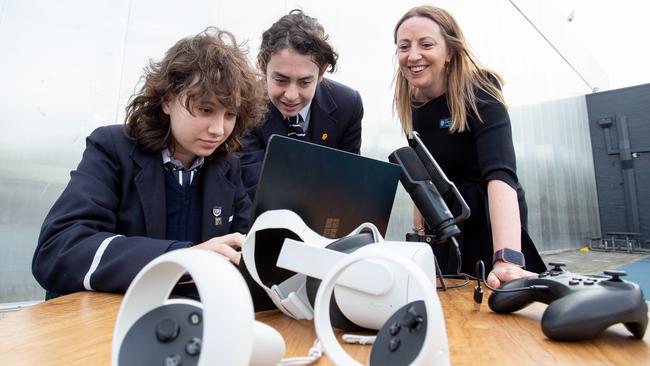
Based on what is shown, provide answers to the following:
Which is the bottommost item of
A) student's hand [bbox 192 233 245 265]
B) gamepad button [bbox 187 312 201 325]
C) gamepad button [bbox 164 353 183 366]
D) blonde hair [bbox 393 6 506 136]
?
gamepad button [bbox 164 353 183 366]

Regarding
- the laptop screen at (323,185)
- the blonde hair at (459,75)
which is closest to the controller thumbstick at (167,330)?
the laptop screen at (323,185)

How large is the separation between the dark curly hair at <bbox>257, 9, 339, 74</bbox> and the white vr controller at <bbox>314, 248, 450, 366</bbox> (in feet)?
3.00

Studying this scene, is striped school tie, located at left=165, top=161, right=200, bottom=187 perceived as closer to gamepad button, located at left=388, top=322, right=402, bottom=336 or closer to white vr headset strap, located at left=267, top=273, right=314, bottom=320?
white vr headset strap, located at left=267, top=273, right=314, bottom=320

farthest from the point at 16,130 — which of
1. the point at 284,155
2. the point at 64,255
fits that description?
the point at 284,155

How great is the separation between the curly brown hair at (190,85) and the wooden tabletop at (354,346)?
0.42 metres

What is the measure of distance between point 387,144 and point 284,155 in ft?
9.34

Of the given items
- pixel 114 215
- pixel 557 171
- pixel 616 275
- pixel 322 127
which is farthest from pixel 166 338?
pixel 557 171

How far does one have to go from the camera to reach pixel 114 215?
0.72 meters

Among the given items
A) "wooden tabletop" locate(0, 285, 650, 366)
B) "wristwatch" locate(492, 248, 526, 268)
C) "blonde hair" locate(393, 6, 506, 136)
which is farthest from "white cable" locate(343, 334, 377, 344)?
"blonde hair" locate(393, 6, 506, 136)

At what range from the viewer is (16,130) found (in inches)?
64.0

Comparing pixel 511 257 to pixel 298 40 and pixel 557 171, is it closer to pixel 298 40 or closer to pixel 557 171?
pixel 298 40

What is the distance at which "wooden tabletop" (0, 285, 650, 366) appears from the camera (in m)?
0.33

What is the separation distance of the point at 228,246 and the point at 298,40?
0.70 metres

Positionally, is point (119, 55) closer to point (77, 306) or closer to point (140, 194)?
point (140, 194)
